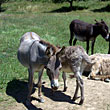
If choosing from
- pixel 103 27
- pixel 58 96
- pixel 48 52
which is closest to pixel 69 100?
pixel 58 96

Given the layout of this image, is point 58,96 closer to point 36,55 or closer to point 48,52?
point 36,55

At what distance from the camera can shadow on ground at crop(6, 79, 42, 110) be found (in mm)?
5004

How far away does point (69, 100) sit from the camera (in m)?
5.11

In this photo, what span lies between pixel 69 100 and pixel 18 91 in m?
1.45

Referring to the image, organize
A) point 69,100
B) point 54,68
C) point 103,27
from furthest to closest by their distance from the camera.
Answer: point 103,27 < point 69,100 < point 54,68

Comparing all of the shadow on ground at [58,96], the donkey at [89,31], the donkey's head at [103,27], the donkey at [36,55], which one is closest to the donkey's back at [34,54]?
the donkey at [36,55]

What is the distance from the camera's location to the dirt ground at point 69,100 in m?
4.71

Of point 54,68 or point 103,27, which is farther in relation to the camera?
point 103,27

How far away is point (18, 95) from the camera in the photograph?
17.5 feet

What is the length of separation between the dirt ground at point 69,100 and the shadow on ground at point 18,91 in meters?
0.07

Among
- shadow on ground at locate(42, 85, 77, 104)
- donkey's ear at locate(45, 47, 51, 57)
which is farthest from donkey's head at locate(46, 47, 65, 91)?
shadow on ground at locate(42, 85, 77, 104)

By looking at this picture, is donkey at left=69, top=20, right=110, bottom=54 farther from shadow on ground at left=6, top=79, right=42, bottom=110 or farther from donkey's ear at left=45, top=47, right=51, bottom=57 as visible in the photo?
donkey's ear at left=45, top=47, right=51, bottom=57

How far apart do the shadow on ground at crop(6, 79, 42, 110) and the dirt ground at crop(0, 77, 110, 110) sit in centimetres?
7

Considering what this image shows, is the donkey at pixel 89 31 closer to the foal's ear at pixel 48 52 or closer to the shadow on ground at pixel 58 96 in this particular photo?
the shadow on ground at pixel 58 96
